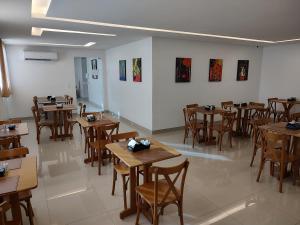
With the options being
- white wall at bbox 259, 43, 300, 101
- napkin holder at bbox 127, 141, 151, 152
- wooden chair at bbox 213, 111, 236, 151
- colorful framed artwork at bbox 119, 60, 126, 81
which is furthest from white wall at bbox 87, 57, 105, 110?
napkin holder at bbox 127, 141, 151, 152

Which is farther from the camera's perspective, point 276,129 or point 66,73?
point 66,73

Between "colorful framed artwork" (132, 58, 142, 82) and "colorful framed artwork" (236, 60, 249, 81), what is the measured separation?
332 cm

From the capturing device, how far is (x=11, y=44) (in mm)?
6750

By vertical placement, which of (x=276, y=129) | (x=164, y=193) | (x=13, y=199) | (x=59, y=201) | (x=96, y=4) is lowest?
(x=59, y=201)

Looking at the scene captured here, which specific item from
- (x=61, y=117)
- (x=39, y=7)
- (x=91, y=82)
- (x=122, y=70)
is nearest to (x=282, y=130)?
(x=39, y=7)

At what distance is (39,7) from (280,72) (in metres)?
7.16

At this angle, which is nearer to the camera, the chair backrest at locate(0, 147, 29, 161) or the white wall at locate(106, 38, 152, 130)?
the chair backrest at locate(0, 147, 29, 161)

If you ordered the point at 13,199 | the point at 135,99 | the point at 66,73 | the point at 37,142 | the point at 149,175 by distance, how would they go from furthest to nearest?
the point at 66,73, the point at 135,99, the point at 37,142, the point at 149,175, the point at 13,199

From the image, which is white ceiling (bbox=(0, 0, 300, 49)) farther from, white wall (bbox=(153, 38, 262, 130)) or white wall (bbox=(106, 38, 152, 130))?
white wall (bbox=(106, 38, 152, 130))

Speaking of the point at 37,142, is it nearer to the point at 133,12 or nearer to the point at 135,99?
the point at 135,99

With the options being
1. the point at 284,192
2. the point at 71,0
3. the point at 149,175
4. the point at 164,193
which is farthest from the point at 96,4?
the point at 284,192

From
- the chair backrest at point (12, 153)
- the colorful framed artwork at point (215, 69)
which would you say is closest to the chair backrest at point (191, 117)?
the colorful framed artwork at point (215, 69)

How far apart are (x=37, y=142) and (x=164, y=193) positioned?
13.3 ft

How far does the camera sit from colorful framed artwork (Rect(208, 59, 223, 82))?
6.22 metres
